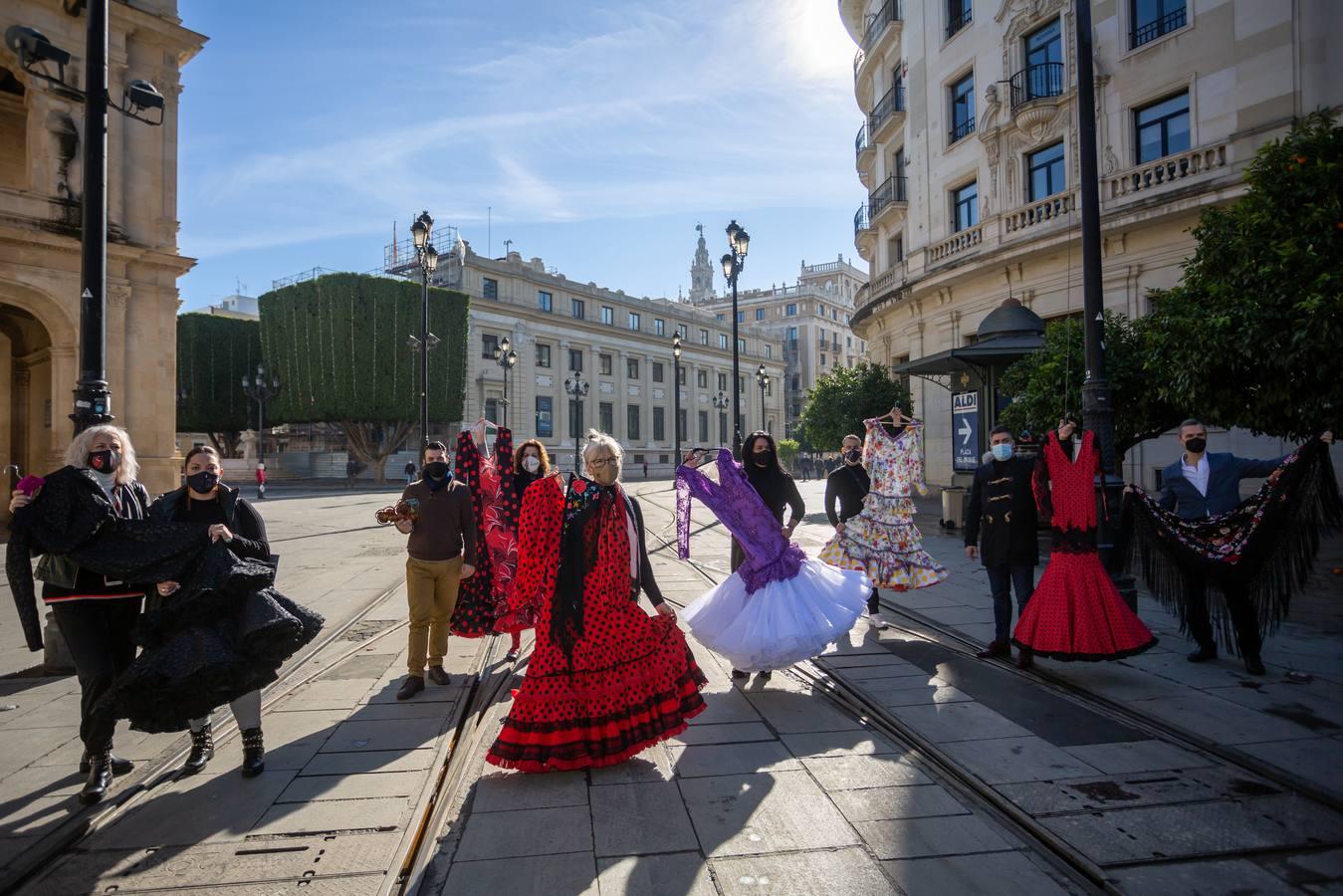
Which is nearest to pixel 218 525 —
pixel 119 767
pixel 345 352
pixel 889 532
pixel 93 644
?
pixel 93 644

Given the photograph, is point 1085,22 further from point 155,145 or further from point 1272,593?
point 155,145

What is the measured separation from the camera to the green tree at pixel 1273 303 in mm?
6930

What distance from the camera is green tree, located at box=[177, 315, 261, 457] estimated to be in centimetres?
4534

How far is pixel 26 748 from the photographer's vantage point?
171 inches

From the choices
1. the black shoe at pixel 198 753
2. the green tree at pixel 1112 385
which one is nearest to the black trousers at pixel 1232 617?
the green tree at pixel 1112 385

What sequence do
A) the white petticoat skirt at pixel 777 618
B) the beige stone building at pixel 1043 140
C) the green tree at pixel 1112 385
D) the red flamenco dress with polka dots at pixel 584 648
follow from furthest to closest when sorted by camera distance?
the beige stone building at pixel 1043 140, the green tree at pixel 1112 385, the white petticoat skirt at pixel 777 618, the red flamenco dress with polka dots at pixel 584 648

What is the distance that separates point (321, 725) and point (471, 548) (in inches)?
59.4

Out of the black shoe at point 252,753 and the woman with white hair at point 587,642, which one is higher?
the woman with white hair at point 587,642

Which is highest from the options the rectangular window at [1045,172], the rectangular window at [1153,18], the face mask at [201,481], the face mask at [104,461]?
the rectangular window at [1153,18]

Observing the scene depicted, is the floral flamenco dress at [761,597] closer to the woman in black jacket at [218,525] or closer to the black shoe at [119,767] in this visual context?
the woman in black jacket at [218,525]

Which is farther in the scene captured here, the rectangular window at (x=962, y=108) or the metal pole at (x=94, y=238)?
the rectangular window at (x=962, y=108)

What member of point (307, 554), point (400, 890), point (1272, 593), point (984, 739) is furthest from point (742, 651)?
point (307, 554)

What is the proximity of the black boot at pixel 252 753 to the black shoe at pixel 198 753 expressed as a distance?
0.93 ft

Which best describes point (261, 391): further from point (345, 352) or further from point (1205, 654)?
point (1205, 654)
